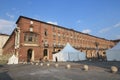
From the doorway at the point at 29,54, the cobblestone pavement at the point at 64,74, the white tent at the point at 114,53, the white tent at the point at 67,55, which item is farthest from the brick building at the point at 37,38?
the cobblestone pavement at the point at 64,74

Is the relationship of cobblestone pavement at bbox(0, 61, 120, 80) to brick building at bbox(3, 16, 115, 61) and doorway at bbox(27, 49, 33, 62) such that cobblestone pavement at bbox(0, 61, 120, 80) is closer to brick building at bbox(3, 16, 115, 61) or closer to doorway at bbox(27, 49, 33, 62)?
brick building at bbox(3, 16, 115, 61)

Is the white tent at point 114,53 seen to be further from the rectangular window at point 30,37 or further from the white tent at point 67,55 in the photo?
the rectangular window at point 30,37

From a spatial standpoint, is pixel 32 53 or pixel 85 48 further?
pixel 85 48

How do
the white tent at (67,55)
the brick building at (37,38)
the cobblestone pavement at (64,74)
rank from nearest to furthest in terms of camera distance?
the cobblestone pavement at (64,74), the white tent at (67,55), the brick building at (37,38)

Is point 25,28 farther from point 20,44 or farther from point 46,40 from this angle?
point 46,40

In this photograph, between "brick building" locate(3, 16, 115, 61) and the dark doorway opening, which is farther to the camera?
the dark doorway opening

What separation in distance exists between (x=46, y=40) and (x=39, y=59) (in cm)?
670

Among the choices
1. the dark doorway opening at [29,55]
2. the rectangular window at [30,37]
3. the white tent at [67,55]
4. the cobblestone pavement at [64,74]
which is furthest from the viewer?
the dark doorway opening at [29,55]

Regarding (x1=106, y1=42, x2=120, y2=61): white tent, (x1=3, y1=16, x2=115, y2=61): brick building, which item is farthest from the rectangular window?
(x1=106, y1=42, x2=120, y2=61): white tent

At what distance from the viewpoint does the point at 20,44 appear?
3334 centimetres

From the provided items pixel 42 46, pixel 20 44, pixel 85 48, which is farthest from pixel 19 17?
pixel 85 48

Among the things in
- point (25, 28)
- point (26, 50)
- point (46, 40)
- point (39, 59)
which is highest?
point (25, 28)

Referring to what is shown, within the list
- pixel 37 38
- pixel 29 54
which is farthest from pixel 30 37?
pixel 29 54

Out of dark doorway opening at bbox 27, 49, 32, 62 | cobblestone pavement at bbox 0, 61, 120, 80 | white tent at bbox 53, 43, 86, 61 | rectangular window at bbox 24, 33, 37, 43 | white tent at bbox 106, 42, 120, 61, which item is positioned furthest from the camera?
dark doorway opening at bbox 27, 49, 32, 62
